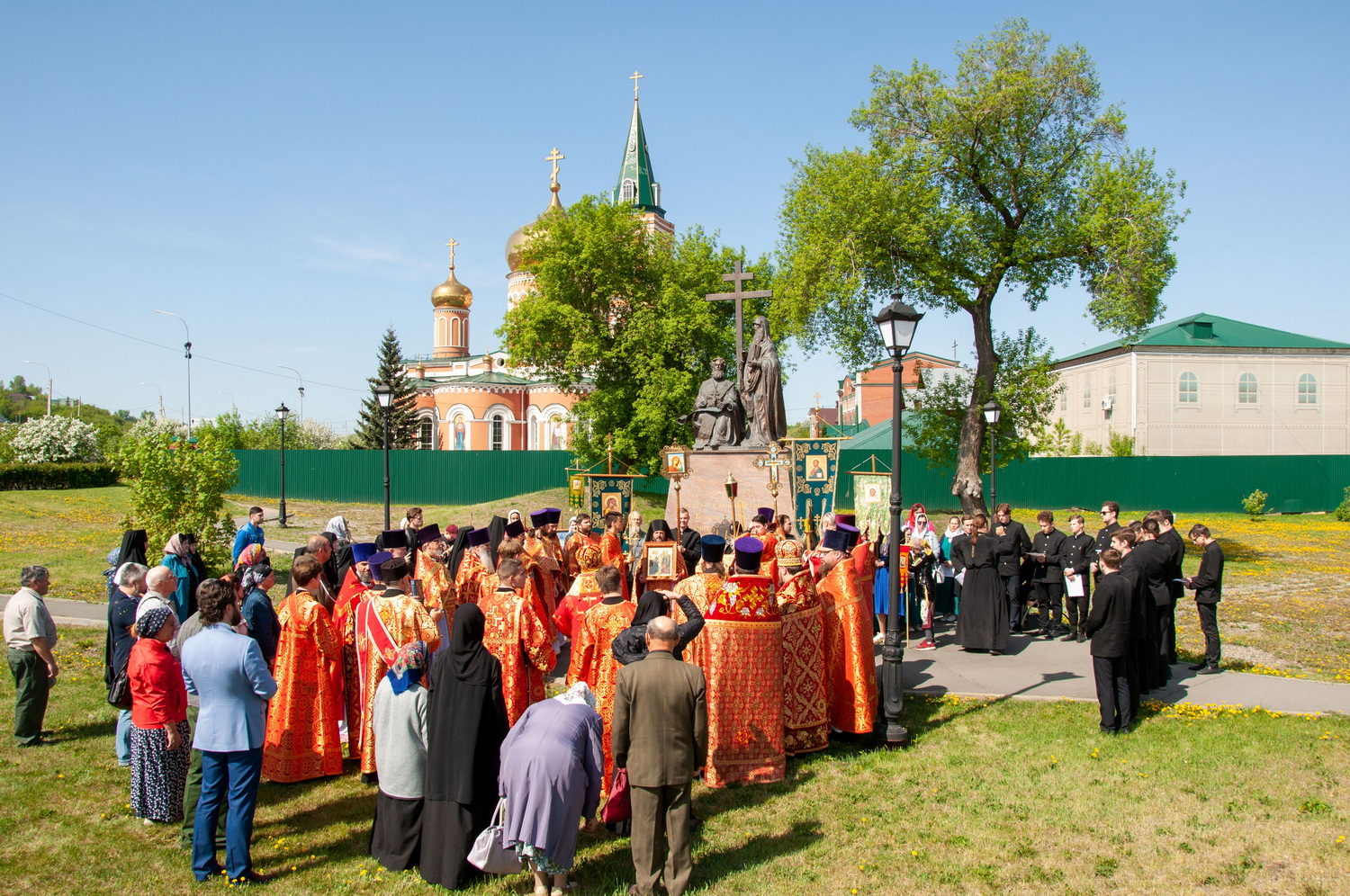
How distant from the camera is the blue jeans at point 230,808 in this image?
460 centimetres

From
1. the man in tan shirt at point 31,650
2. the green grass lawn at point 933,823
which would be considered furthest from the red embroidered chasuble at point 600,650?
the man in tan shirt at point 31,650

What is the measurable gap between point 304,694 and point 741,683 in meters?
3.13

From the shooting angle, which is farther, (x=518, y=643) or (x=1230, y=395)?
(x=1230, y=395)

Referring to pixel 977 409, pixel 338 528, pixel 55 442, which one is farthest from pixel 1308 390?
pixel 55 442

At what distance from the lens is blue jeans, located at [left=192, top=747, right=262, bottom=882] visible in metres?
4.60

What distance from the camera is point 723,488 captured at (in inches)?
621

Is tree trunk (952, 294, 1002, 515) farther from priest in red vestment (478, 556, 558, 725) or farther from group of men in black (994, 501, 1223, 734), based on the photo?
priest in red vestment (478, 556, 558, 725)

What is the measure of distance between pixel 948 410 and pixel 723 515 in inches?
488

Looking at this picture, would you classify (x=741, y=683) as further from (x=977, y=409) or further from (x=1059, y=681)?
(x=977, y=409)

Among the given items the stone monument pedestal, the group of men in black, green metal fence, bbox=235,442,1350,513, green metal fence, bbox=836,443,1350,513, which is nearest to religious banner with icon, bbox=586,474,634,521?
the stone monument pedestal

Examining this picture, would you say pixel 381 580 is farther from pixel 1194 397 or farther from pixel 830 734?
pixel 1194 397

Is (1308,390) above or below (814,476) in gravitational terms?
above

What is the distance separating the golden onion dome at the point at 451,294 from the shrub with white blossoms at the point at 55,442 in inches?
974

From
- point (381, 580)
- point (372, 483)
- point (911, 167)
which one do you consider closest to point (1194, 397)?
point (911, 167)
